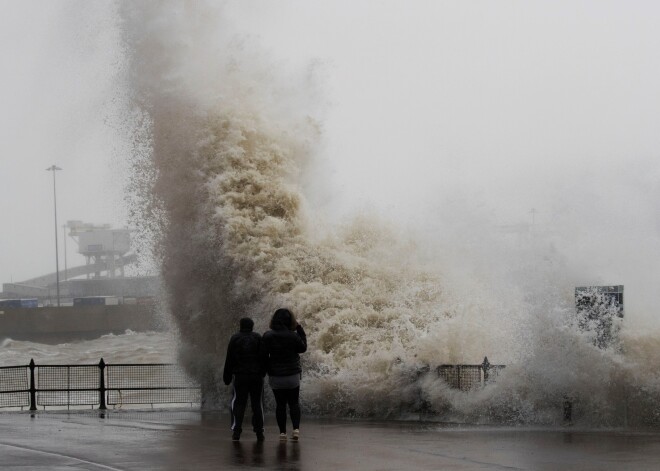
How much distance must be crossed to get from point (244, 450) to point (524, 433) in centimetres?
Answer: 384

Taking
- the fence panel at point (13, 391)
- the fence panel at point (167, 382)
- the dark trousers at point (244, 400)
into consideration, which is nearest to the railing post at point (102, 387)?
the fence panel at point (13, 391)

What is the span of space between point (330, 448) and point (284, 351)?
4.76 ft

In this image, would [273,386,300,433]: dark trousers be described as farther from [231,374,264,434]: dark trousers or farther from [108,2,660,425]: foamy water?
[108,2,660,425]: foamy water

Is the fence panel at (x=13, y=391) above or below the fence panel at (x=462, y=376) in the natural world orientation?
below

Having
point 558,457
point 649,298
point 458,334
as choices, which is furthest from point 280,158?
point 558,457

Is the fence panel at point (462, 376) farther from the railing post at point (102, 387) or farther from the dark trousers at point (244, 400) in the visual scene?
the railing post at point (102, 387)

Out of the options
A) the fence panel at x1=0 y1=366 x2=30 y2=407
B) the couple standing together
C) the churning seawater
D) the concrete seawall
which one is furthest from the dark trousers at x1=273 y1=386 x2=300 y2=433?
the concrete seawall

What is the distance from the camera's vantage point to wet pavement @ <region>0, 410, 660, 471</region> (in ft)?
35.8

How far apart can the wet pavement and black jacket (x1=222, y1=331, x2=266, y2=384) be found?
87cm

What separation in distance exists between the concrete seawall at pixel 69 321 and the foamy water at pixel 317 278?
65.2m

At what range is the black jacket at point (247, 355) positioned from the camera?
1384 centimetres

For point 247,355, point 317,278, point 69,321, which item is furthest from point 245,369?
point 69,321

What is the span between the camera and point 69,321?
94.5 m

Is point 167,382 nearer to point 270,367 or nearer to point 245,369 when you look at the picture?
point 245,369
